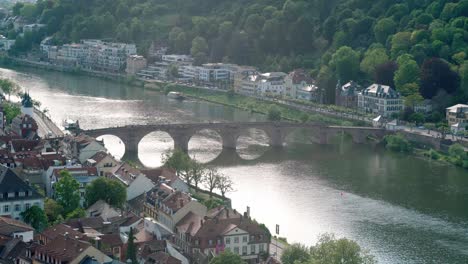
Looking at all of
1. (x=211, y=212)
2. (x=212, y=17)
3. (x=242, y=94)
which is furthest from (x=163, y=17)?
(x=211, y=212)

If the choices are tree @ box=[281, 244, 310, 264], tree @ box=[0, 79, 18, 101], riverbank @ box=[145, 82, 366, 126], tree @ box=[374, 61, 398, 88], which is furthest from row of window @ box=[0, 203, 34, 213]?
tree @ box=[374, 61, 398, 88]

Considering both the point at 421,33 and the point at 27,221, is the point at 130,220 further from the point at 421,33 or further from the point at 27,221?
the point at 421,33

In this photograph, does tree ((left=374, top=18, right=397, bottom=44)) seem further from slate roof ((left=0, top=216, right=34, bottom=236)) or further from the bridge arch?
slate roof ((left=0, top=216, right=34, bottom=236))

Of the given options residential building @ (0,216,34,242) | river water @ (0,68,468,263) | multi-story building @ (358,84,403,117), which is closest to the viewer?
residential building @ (0,216,34,242)

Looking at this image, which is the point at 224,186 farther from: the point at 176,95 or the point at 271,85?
the point at 176,95

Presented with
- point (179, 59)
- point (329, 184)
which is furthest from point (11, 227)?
point (179, 59)

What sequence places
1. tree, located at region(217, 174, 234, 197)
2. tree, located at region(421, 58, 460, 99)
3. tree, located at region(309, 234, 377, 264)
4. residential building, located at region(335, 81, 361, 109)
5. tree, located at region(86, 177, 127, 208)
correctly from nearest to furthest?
1. tree, located at region(309, 234, 377, 264)
2. tree, located at region(86, 177, 127, 208)
3. tree, located at region(217, 174, 234, 197)
4. tree, located at region(421, 58, 460, 99)
5. residential building, located at region(335, 81, 361, 109)

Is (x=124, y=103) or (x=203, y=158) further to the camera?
(x=124, y=103)
